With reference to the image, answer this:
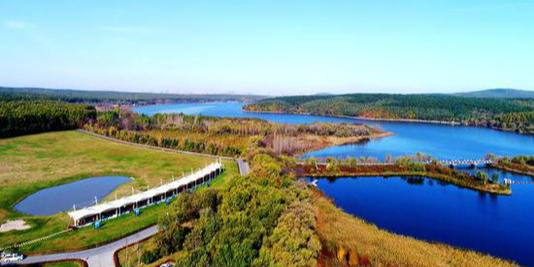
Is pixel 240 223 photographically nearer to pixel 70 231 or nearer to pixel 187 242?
pixel 187 242

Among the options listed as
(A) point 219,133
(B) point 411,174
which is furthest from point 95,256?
(A) point 219,133

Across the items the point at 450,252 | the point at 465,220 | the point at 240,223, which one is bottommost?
the point at 465,220

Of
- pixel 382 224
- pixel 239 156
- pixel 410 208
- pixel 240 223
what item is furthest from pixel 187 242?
pixel 239 156

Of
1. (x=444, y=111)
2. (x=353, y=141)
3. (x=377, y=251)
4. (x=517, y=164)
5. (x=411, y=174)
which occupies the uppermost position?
(x=444, y=111)

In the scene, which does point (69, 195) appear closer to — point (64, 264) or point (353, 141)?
point (64, 264)

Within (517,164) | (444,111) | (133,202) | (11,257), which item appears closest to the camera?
(11,257)

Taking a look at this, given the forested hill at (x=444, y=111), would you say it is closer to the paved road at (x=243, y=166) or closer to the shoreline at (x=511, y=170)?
the shoreline at (x=511, y=170)
